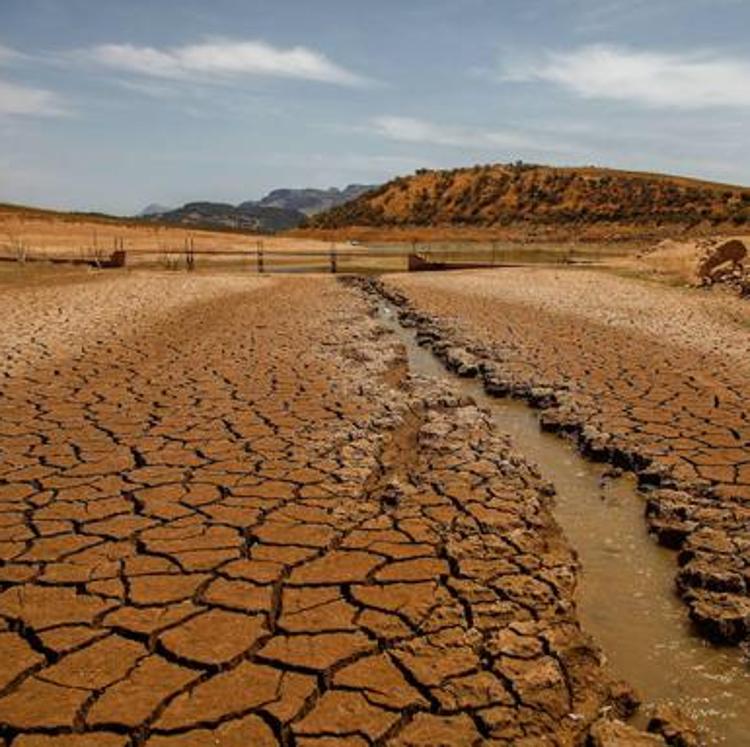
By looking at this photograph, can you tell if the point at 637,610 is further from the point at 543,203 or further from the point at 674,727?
the point at 543,203

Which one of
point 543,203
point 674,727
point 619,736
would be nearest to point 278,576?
point 619,736

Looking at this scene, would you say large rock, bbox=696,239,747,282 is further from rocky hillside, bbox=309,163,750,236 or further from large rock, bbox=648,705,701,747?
rocky hillside, bbox=309,163,750,236

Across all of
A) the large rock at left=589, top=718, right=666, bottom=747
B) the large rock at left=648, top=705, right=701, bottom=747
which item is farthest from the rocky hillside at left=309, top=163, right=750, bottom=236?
the large rock at left=589, top=718, right=666, bottom=747

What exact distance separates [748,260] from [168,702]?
21.0m

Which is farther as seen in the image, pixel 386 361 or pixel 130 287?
pixel 130 287

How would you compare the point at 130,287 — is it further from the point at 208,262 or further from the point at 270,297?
the point at 208,262

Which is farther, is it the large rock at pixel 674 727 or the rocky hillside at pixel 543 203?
the rocky hillside at pixel 543 203

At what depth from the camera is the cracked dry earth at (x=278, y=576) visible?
2766mm

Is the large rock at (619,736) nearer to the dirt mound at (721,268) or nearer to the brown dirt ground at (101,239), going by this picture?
the dirt mound at (721,268)

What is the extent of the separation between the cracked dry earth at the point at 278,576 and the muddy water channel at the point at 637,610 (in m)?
0.21

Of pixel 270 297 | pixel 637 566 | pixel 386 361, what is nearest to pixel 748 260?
pixel 270 297

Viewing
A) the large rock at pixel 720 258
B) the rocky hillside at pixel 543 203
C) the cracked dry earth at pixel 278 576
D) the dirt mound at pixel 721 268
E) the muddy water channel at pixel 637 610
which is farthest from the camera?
the rocky hillside at pixel 543 203

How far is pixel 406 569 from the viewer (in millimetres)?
3850

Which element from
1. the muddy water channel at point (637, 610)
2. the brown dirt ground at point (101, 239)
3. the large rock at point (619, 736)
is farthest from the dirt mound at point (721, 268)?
the brown dirt ground at point (101, 239)
